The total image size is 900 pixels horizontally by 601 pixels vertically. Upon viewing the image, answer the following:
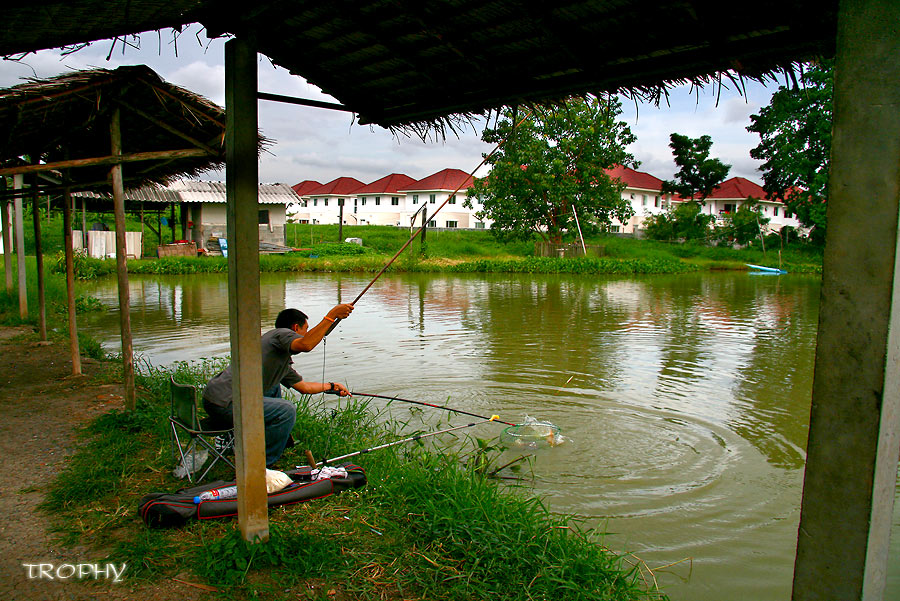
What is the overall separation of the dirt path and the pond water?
1.86m

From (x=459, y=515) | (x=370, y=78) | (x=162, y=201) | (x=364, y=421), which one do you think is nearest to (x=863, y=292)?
(x=459, y=515)

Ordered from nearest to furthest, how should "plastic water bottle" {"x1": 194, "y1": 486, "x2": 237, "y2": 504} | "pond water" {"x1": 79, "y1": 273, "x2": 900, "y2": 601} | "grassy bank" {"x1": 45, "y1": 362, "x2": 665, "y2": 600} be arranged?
"grassy bank" {"x1": 45, "y1": 362, "x2": 665, "y2": 600} → "plastic water bottle" {"x1": 194, "y1": 486, "x2": 237, "y2": 504} → "pond water" {"x1": 79, "y1": 273, "x2": 900, "y2": 601}

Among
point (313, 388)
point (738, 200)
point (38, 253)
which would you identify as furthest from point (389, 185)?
point (313, 388)

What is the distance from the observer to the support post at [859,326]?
5.28ft

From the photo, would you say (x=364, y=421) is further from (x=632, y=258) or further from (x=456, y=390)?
(x=632, y=258)

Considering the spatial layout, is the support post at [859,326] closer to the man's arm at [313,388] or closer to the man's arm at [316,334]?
the man's arm at [316,334]

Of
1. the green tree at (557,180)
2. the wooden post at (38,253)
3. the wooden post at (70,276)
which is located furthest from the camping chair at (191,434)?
the green tree at (557,180)

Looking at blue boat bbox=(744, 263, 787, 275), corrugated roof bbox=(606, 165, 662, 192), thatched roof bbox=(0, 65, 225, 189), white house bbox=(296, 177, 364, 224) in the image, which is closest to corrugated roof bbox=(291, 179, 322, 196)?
white house bbox=(296, 177, 364, 224)

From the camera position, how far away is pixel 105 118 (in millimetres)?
5266

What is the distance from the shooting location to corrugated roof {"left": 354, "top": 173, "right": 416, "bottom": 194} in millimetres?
52812

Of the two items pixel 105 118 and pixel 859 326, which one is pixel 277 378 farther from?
pixel 859 326

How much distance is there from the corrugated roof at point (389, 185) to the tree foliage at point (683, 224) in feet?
74.9

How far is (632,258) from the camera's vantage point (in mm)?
32062

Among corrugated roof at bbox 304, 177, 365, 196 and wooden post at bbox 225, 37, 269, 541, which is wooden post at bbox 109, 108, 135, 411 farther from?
corrugated roof at bbox 304, 177, 365, 196
